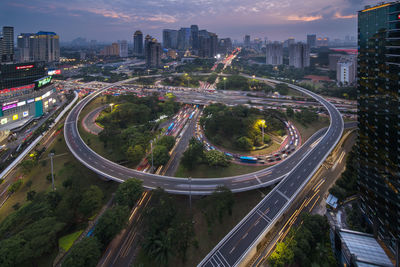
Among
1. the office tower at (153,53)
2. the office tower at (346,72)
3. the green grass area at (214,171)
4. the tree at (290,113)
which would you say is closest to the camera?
the green grass area at (214,171)

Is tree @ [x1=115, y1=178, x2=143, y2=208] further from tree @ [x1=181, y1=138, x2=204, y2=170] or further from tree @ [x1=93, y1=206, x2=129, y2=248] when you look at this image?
tree @ [x1=181, y1=138, x2=204, y2=170]

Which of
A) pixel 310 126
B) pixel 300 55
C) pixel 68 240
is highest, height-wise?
pixel 300 55

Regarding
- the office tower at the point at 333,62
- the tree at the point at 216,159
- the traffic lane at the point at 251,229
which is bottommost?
the traffic lane at the point at 251,229

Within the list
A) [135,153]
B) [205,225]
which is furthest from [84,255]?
[135,153]

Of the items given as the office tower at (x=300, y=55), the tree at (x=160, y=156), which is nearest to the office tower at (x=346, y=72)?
the office tower at (x=300, y=55)

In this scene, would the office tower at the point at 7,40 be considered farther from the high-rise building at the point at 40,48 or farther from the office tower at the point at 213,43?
the office tower at the point at 213,43

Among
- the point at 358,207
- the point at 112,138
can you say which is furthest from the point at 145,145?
the point at 358,207

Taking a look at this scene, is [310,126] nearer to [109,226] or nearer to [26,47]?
[109,226]
